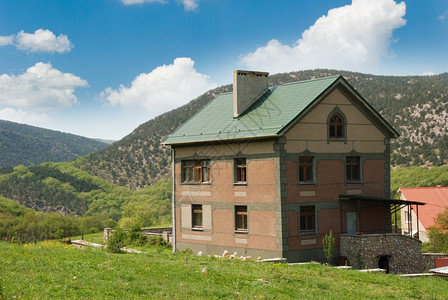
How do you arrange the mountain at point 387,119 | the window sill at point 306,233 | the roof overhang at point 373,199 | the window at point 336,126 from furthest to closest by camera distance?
1. the mountain at point 387,119
2. the window at point 336,126
3. the roof overhang at point 373,199
4. the window sill at point 306,233

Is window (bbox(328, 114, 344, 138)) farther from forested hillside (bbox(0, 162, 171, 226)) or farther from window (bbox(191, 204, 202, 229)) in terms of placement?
forested hillside (bbox(0, 162, 171, 226))

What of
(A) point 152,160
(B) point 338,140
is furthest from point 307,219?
(A) point 152,160

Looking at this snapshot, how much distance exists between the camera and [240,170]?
2981cm

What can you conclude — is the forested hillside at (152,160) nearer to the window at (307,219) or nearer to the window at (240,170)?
the window at (240,170)

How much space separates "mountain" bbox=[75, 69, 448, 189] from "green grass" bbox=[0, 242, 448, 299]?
265 ft

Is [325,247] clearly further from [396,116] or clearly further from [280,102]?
[396,116]

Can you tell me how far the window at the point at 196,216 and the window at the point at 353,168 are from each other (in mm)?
9384

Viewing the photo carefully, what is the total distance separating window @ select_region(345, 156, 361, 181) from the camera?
101 feet

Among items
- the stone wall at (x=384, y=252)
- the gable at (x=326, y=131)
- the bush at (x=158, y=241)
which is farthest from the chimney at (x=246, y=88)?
the bush at (x=158, y=241)

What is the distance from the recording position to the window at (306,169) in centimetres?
2873

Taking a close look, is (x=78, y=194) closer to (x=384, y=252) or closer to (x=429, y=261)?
(x=429, y=261)

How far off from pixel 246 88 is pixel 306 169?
6.71m

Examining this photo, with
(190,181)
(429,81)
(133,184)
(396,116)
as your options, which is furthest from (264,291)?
(429,81)

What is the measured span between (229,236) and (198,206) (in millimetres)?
3356
